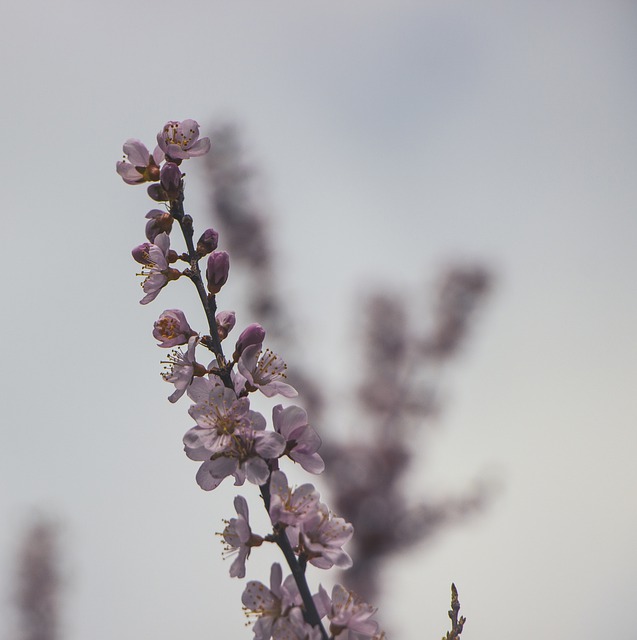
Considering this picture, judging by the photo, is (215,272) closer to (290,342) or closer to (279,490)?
(279,490)

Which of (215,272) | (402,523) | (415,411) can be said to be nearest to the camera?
(215,272)

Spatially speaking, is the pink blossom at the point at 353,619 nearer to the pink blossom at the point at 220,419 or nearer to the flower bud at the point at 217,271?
the pink blossom at the point at 220,419


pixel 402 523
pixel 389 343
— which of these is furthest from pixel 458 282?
pixel 402 523

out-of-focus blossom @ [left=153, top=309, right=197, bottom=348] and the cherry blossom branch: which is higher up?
out-of-focus blossom @ [left=153, top=309, right=197, bottom=348]

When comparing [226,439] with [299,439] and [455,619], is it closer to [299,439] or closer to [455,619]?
[299,439]

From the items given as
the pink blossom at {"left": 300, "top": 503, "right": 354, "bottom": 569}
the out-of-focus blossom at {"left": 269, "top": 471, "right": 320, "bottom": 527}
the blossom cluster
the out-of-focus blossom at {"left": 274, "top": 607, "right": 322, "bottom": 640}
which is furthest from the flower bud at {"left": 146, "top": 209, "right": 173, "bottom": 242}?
the out-of-focus blossom at {"left": 274, "top": 607, "right": 322, "bottom": 640}

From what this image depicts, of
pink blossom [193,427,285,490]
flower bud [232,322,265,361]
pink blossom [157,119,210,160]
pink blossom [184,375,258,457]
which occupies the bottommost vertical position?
pink blossom [193,427,285,490]

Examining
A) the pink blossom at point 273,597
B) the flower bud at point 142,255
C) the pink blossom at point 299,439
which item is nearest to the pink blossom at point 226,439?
the pink blossom at point 299,439

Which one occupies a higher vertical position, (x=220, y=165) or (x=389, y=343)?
(x=220, y=165)

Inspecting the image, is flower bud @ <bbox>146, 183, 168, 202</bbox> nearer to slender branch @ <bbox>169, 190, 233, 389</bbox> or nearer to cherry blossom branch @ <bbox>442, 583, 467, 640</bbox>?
slender branch @ <bbox>169, 190, 233, 389</bbox>
